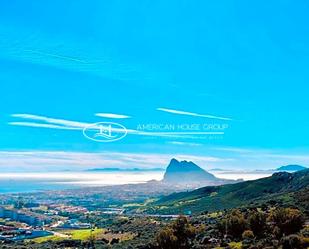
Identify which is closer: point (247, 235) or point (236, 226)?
point (247, 235)

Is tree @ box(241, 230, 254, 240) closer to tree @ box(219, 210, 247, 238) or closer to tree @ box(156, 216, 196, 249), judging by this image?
tree @ box(219, 210, 247, 238)

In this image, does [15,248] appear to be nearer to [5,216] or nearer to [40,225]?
[40,225]

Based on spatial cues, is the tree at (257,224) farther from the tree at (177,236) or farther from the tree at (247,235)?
the tree at (177,236)

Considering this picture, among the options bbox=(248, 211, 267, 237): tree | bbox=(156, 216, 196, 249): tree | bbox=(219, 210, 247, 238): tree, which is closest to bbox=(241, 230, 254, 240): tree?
bbox=(248, 211, 267, 237): tree

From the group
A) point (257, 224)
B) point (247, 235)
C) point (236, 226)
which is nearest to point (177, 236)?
point (236, 226)

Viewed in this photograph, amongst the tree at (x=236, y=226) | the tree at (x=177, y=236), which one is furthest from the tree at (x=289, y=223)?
the tree at (x=177, y=236)

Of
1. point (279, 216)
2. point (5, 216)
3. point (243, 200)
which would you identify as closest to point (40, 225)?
point (5, 216)

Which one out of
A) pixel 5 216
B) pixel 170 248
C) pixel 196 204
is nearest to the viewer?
pixel 170 248

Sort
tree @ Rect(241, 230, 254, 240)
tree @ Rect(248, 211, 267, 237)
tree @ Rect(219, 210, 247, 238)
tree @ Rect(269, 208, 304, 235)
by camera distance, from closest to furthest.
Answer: tree @ Rect(269, 208, 304, 235)
tree @ Rect(241, 230, 254, 240)
tree @ Rect(248, 211, 267, 237)
tree @ Rect(219, 210, 247, 238)

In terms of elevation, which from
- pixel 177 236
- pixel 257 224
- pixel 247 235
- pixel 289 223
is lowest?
pixel 177 236

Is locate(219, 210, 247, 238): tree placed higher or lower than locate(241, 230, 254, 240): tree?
higher

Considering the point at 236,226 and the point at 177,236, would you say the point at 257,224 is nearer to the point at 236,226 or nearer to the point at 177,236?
the point at 236,226
